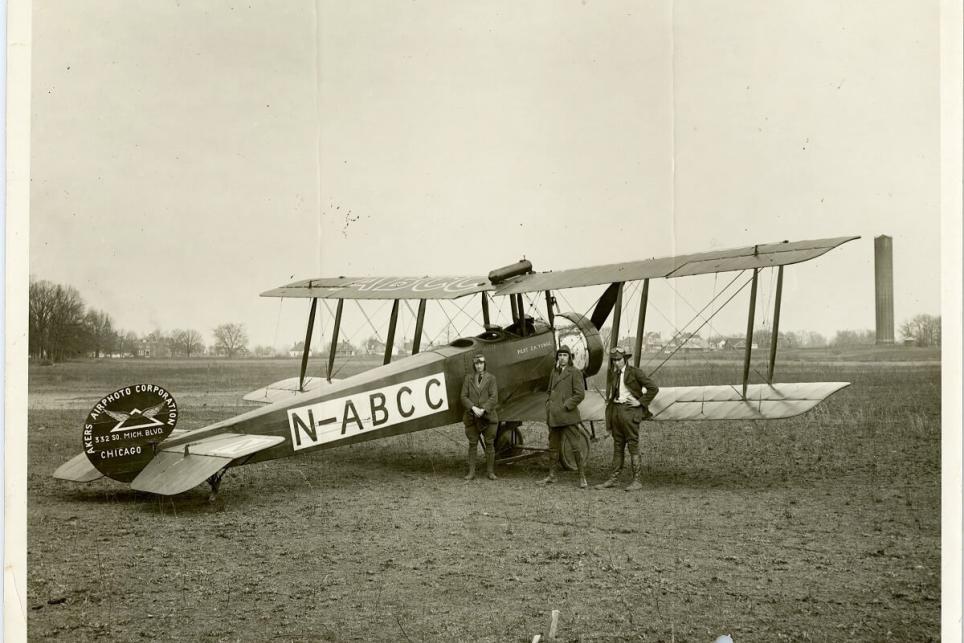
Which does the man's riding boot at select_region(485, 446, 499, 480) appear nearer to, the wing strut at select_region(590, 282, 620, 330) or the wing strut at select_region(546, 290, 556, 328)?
the wing strut at select_region(546, 290, 556, 328)

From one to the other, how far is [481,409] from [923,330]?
3578 millimetres

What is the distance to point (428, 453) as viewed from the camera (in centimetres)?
755

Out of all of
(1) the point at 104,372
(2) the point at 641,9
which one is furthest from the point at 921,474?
(1) the point at 104,372

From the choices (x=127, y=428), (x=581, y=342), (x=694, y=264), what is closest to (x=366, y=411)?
(x=127, y=428)

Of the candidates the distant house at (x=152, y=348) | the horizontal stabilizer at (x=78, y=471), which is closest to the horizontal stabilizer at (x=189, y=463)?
the horizontal stabilizer at (x=78, y=471)

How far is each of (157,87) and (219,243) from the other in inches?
54.0

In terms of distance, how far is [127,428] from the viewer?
4742 millimetres

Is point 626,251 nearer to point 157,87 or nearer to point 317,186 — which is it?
point 317,186

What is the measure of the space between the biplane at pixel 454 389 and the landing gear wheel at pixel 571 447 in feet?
0.05

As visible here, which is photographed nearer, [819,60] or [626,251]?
[819,60]

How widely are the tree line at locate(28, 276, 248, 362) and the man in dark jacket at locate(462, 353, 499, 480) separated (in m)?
2.50

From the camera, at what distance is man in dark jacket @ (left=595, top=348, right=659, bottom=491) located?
579 cm

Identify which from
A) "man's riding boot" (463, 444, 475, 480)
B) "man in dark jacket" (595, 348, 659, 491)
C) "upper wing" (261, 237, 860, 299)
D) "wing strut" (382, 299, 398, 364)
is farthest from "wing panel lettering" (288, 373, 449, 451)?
"man in dark jacket" (595, 348, 659, 491)

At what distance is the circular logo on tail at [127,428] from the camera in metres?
4.60
